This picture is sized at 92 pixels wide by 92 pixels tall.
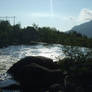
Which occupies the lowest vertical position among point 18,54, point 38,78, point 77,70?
point 18,54

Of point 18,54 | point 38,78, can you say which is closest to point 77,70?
point 38,78

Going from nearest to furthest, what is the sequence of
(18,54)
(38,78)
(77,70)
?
(77,70) → (38,78) → (18,54)

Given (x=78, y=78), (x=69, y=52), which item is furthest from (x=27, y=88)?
(x=69, y=52)

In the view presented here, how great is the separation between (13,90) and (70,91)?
304 cm

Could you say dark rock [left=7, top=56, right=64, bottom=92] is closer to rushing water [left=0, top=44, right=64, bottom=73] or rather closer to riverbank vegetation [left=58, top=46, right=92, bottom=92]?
riverbank vegetation [left=58, top=46, right=92, bottom=92]

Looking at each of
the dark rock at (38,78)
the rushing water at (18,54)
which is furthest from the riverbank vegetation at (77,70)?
the rushing water at (18,54)

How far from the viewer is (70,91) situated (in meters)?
7.90

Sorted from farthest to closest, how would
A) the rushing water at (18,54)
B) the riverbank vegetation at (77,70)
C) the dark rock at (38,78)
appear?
1. the rushing water at (18,54)
2. the dark rock at (38,78)
3. the riverbank vegetation at (77,70)

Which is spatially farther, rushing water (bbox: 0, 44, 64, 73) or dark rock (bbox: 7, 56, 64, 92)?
rushing water (bbox: 0, 44, 64, 73)

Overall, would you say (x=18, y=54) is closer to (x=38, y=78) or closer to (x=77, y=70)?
(x=38, y=78)

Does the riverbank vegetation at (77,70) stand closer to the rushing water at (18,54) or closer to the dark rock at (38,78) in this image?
the dark rock at (38,78)

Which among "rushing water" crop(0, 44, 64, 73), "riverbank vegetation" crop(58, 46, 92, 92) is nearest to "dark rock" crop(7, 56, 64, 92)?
"riverbank vegetation" crop(58, 46, 92, 92)

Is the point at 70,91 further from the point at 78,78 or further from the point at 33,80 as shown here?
the point at 33,80

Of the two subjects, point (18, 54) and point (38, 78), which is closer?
point (38, 78)
